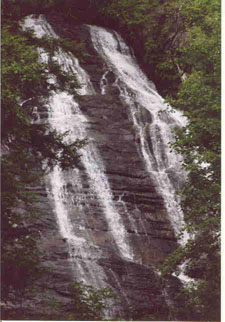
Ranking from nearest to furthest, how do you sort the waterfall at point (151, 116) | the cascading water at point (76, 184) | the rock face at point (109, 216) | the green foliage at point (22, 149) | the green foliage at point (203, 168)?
the green foliage at point (22, 149) < the green foliage at point (203, 168) < the rock face at point (109, 216) < the cascading water at point (76, 184) < the waterfall at point (151, 116)

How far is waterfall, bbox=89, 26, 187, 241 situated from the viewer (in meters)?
7.78

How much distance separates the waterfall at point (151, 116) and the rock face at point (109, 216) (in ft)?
0.25

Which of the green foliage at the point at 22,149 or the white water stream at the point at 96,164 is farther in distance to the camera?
the white water stream at the point at 96,164

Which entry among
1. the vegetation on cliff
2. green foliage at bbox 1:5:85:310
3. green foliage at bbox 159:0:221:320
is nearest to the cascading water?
green foliage at bbox 1:5:85:310

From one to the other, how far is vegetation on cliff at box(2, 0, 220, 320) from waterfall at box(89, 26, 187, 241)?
3.13ft

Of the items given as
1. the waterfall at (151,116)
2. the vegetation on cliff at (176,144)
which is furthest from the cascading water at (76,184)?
the waterfall at (151,116)

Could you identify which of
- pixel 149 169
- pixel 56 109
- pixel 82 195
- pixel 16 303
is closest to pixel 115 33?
pixel 56 109

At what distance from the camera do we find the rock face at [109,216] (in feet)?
20.2

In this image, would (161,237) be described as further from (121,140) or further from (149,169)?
(121,140)

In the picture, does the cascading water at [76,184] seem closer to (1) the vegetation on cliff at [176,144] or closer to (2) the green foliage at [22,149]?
(2) the green foliage at [22,149]

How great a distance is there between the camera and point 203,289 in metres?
5.75

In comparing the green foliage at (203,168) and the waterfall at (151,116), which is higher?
the waterfall at (151,116)

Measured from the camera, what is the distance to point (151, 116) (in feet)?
33.1

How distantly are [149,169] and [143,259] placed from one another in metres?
2.15
